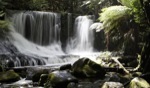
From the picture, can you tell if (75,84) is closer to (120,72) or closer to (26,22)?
(120,72)

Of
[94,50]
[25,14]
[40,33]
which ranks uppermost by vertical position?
[25,14]

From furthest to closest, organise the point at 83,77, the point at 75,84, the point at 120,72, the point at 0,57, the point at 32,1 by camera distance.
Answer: the point at 32,1, the point at 0,57, the point at 120,72, the point at 83,77, the point at 75,84

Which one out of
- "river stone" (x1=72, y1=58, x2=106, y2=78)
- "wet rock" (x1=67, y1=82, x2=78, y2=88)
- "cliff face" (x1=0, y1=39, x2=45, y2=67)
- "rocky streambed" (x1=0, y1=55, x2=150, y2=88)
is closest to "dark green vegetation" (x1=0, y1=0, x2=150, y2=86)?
"river stone" (x1=72, y1=58, x2=106, y2=78)

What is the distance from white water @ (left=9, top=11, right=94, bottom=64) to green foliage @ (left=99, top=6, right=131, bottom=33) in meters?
4.68

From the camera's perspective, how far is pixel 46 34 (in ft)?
69.4

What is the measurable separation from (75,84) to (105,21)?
681 cm

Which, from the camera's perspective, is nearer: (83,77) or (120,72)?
(83,77)

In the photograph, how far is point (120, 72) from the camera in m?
12.0

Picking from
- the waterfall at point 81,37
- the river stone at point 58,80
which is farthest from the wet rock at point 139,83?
the waterfall at point 81,37

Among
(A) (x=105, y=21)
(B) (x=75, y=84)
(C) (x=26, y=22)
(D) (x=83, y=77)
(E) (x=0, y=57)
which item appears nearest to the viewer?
(B) (x=75, y=84)

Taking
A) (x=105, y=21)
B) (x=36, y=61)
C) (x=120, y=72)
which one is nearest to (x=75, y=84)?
(x=120, y=72)

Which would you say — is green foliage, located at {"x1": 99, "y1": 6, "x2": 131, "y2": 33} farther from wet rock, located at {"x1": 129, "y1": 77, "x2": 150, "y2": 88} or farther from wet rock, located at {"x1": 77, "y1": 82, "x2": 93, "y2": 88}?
wet rock, located at {"x1": 129, "y1": 77, "x2": 150, "y2": 88}

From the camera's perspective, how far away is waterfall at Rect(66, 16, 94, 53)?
21.5 m

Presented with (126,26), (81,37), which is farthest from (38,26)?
(126,26)
